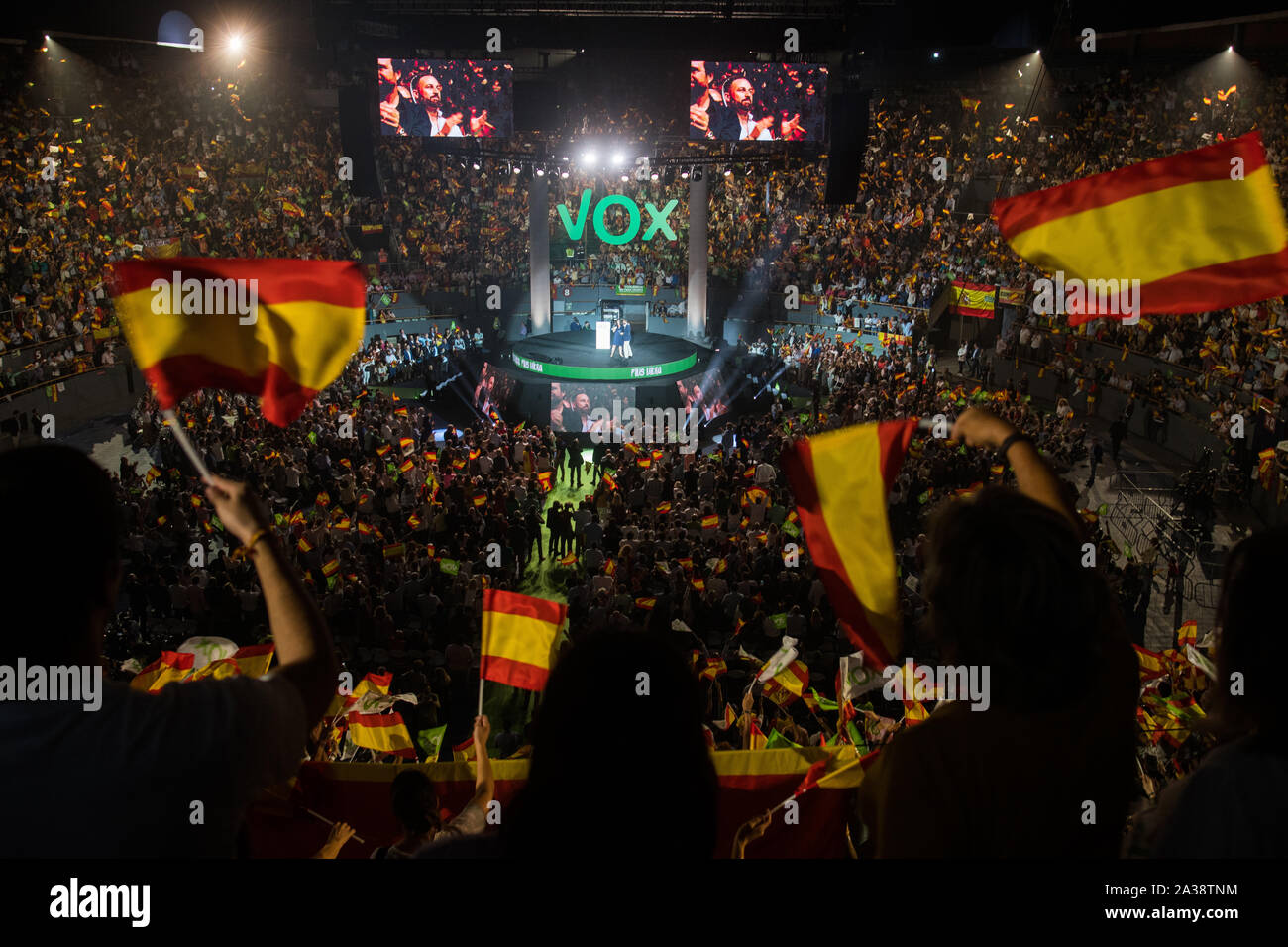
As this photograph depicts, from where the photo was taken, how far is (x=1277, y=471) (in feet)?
58.5

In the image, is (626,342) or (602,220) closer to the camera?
(626,342)

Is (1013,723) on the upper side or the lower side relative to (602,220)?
lower

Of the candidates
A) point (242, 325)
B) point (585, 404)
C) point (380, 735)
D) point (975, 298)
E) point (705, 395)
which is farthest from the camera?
point (975, 298)

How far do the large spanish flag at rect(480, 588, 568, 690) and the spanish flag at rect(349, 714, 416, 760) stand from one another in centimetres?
112

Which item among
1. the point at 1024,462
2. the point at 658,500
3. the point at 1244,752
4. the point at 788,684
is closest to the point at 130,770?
the point at 1244,752

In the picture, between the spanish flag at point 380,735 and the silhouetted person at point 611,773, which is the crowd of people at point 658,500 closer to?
the silhouetted person at point 611,773

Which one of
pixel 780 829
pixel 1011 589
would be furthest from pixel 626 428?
pixel 1011 589

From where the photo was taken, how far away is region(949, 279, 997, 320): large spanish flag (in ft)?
98.4

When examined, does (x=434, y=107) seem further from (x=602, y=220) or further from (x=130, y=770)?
(x=130, y=770)

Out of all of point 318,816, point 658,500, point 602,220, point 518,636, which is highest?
point 602,220

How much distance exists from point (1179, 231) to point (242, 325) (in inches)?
196

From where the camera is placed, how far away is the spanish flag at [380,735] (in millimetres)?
7781

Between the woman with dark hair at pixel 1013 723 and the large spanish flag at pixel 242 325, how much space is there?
3.23 m

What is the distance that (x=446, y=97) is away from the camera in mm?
31484
